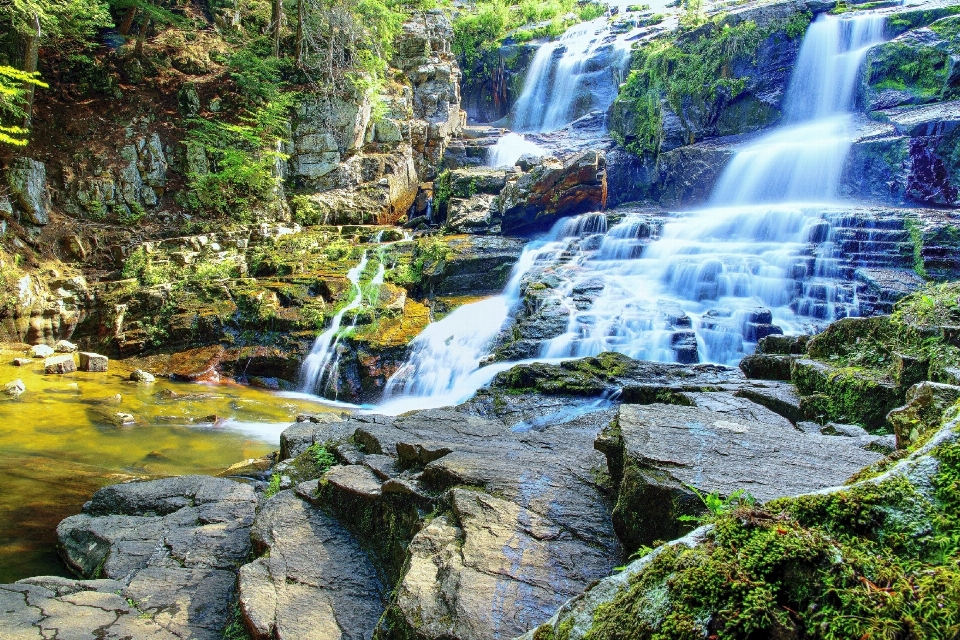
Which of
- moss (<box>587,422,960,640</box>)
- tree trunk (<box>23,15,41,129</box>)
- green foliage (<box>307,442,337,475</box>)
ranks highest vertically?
tree trunk (<box>23,15,41,129</box>)

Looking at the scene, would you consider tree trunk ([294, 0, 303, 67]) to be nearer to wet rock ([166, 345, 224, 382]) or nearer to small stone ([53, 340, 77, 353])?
wet rock ([166, 345, 224, 382])

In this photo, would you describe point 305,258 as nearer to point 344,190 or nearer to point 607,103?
point 344,190

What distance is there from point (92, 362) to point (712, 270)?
45.8 feet

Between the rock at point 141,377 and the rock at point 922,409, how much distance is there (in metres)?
12.4

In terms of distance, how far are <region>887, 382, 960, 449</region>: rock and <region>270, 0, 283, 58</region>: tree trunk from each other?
20370mm

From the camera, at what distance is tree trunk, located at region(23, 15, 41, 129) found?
1458 cm

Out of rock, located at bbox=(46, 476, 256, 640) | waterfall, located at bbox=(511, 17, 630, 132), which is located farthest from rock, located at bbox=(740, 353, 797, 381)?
waterfall, located at bbox=(511, 17, 630, 132)

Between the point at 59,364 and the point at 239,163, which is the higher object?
the point at 239,163

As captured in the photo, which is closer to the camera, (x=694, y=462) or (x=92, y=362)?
(x=694, y=462)

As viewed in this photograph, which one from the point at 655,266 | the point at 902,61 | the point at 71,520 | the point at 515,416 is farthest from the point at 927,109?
the point at 71,520

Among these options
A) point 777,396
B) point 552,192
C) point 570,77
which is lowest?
point 777,396

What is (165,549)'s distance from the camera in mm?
4219

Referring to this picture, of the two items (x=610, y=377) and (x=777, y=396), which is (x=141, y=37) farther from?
(x=777, y=396)

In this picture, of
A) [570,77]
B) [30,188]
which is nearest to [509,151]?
[570,77]
